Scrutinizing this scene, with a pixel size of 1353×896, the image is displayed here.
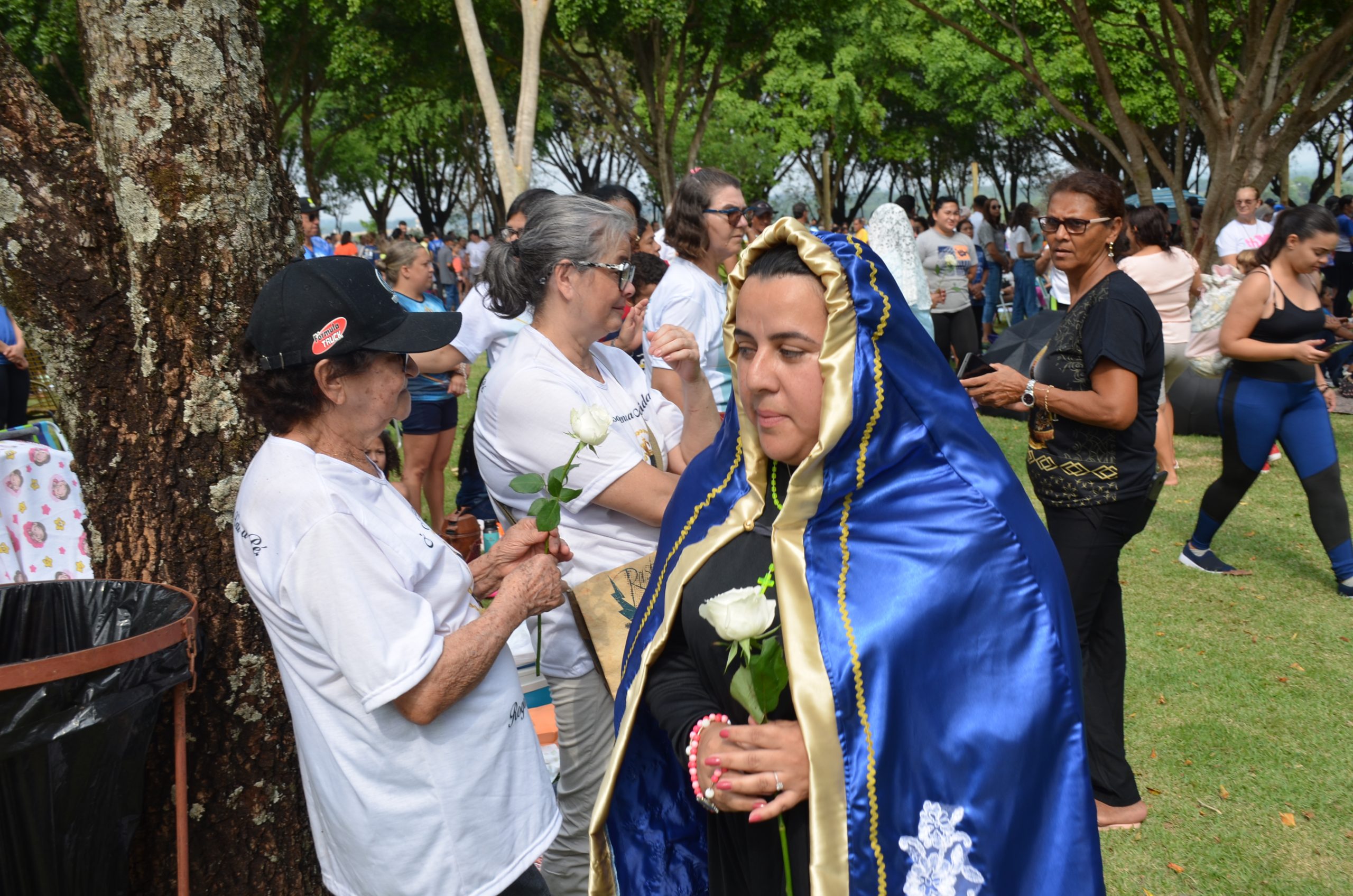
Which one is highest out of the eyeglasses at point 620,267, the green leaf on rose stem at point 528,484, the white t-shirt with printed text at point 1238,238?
the white t-shirt with printed text at point 1238,238

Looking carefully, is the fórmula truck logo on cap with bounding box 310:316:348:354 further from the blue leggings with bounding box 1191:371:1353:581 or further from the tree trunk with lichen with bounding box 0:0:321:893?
the blue leggings with bounding box 1191:371:1353:581

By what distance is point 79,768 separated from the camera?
2.01 metres

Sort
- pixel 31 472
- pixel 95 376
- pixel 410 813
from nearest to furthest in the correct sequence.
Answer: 1. pixel 410 813
2. pixel 95 376
3. pixel 31 472

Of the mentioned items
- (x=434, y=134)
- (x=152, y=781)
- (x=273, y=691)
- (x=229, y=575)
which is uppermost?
(x=434, y=134)

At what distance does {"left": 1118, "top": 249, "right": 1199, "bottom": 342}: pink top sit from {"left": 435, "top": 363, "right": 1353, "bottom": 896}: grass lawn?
1765 millimetres

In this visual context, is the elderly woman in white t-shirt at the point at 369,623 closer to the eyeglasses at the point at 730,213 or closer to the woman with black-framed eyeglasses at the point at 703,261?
the woman with black-framed eyeglasses at the point at 703,261

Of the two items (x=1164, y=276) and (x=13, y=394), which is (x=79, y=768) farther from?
(x=1164, y=276)

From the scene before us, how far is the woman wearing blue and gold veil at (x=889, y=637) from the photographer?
1958 millimetres

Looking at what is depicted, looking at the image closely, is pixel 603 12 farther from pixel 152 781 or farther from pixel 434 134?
pixel 152 781

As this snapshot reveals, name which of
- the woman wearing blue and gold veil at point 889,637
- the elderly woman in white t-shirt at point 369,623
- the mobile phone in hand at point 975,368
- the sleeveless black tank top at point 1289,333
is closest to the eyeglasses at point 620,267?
the elderly woman in white t-shirt at point 369,623

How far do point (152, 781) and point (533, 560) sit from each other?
3.84 feet

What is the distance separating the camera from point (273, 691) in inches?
107

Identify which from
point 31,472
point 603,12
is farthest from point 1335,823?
point 603,12

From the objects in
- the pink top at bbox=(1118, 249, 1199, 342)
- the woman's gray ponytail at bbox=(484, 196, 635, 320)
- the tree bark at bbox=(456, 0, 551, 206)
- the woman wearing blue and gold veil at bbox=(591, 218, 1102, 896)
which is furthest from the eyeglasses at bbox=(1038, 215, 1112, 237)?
the tree bark at bbox=(456, 0, 551, 206)
